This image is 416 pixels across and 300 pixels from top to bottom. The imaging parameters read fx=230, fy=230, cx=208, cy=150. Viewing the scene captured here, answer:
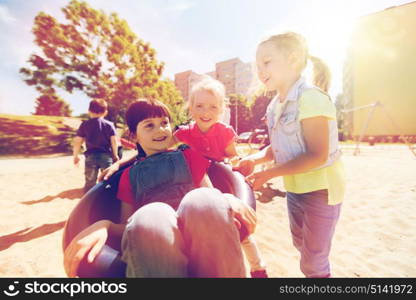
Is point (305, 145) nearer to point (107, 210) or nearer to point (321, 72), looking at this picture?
point (321, 72)

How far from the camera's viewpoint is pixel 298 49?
53.0 inches

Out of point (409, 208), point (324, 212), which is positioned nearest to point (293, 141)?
point (324, 212)

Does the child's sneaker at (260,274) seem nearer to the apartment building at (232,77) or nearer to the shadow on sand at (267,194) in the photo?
the shadow on sand at (267,194)

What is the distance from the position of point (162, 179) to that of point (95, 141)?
7.59 feet

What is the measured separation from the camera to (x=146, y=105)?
1635mm

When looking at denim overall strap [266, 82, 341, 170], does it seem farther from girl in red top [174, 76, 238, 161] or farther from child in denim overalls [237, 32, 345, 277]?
girl in red top [174, 76, 238, 161]

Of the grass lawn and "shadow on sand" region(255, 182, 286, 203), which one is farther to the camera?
the grass lawn

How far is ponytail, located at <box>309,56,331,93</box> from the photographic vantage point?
1.53 m

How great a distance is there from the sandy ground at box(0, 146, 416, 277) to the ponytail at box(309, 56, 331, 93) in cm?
161

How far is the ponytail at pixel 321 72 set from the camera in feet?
5.01

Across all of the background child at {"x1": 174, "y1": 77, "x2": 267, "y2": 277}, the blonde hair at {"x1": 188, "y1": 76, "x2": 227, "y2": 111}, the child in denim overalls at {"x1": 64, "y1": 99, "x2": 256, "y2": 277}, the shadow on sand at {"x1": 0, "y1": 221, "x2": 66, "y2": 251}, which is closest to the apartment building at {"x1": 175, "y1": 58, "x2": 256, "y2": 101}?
the shadow on sand at {"x1": 0, "y1": 221, "x2": 66, "y2": 251}

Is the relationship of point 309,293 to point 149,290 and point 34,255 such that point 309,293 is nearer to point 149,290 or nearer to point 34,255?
point 149,290

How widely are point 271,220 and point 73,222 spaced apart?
106 inches

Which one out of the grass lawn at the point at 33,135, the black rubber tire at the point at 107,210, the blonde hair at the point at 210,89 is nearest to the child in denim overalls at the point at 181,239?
the black rubber tire at the point at 107,210
